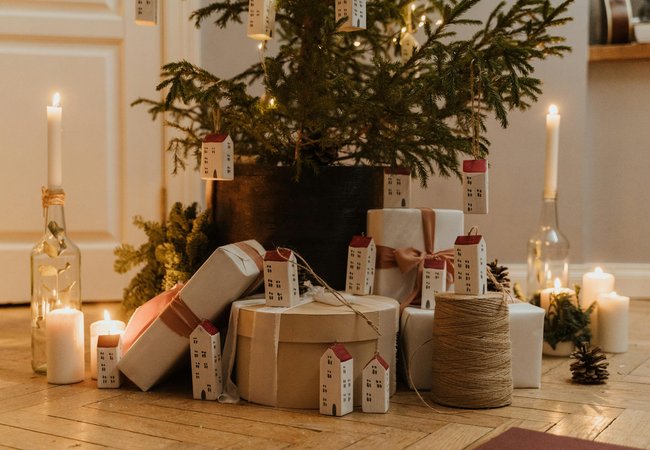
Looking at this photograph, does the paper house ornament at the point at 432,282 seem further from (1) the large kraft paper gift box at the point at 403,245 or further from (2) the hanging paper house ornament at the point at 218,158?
(2) the hanging paper house ornament at the point at 218,158

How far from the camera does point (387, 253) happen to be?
166 cm

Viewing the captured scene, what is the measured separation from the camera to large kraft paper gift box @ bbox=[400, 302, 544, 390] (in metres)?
1.56

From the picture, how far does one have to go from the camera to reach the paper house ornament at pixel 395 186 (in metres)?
1.74

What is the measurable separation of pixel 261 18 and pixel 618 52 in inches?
66.3

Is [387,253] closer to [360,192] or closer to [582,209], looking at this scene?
[360,192]

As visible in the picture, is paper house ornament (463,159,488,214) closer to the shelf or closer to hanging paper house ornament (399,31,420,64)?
hanging paper house ornament (399,31,420,64)

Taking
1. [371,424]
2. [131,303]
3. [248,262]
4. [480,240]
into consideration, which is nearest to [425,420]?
[371,424]

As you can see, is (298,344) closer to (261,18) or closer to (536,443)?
(536,443)

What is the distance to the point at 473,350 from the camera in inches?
54.9

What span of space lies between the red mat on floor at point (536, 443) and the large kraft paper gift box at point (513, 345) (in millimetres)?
315

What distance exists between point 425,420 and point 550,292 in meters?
0.70

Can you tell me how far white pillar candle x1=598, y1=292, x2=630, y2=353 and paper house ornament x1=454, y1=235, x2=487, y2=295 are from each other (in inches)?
25.1

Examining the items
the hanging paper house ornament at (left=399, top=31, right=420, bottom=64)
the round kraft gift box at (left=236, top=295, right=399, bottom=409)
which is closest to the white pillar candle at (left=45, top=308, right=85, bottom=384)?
the round kraft gift box at (left=236, top=295, right=399, bottom=409)

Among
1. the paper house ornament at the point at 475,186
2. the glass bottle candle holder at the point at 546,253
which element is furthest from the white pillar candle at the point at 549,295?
the paper house ornament at the point at 475,186
